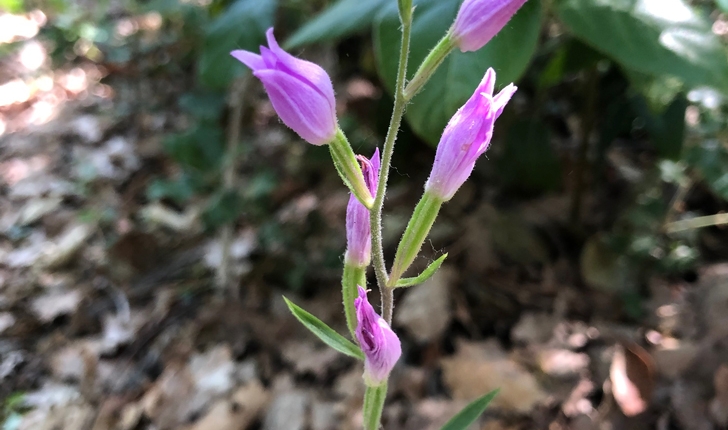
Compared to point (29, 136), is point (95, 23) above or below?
above

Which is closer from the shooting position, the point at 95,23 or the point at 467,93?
the point at 467,93

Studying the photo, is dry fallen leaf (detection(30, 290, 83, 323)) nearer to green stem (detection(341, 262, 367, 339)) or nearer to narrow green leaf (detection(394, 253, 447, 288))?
green stem (detection(341, 262, 367, 339))

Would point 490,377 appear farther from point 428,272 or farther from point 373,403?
point 428,272

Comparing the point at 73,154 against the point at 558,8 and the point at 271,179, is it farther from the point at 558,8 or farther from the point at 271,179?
the point at 558,8

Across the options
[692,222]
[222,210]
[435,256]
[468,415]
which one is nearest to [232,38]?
[222,210]

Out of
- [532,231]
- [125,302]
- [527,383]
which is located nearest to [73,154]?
[125,302]

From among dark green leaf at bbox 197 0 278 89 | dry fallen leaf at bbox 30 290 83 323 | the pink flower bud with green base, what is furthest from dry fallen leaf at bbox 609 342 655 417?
dry fallen leaf at bbox 30 290 83 323

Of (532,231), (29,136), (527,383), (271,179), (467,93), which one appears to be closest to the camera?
(467,93)
